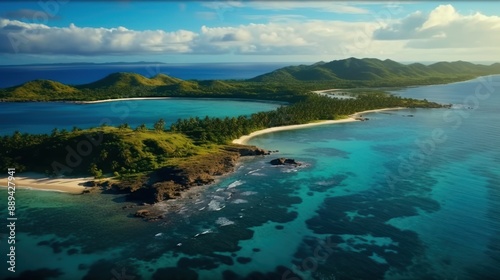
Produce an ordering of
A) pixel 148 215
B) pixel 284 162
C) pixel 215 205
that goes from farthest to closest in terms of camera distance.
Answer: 1. pixel 284 162
2. pixel 215 205
3. pixel 148 215

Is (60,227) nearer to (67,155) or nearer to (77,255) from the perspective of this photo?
(77,255)

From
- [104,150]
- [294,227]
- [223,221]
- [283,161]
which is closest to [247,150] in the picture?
[283,161]

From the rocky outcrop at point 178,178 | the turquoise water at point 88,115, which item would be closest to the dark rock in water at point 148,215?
the rocky outcrop at point 178,178

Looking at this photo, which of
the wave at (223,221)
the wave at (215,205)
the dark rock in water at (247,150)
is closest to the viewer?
the wave at (223,221)

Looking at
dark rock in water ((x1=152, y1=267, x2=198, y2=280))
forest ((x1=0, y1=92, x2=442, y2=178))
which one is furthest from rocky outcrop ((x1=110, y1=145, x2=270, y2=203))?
dark rock in water ((x1=152, y1=267, x2=198, y2=280))

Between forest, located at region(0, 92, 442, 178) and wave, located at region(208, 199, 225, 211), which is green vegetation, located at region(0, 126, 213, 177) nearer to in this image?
forest, located at region(0, 92, 442, 178)

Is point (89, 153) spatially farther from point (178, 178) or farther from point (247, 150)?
point (247, 150)

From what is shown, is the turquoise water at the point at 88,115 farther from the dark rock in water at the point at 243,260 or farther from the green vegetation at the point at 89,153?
the dark rock in water at the point at 243,260
